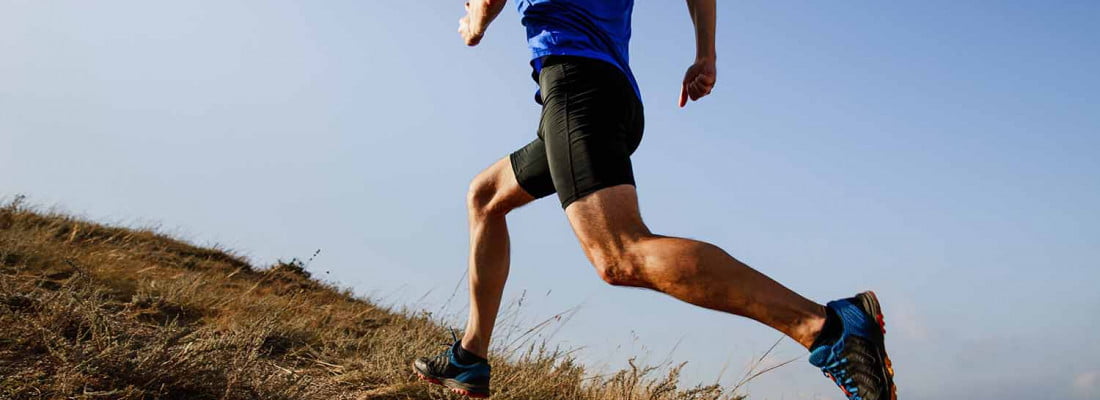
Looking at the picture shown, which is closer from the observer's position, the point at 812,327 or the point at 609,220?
the point at 812,327

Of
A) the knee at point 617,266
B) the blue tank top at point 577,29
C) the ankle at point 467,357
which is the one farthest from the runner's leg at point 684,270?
the ankle at point 467,357

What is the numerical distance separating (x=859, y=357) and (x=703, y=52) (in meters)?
1.18

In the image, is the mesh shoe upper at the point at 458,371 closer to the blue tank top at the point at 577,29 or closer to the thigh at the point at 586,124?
the thigh at the point at 586,124

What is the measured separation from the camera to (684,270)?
1872 millimetres

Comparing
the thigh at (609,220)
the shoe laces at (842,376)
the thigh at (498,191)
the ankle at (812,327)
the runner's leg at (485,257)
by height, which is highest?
the thigh at (498,191)

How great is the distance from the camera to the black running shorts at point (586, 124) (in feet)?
6.79

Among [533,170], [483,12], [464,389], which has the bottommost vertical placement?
[464,389]

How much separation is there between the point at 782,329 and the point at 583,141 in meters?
0.70

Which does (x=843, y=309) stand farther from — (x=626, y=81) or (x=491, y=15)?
(x=491, y=15)

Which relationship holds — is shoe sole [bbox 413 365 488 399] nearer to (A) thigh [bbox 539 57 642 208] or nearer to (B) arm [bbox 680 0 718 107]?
(A) thigh [bbox 539 57 642 208]

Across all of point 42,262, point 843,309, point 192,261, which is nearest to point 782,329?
point 843,309

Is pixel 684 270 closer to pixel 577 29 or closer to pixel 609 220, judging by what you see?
pixel 609 220

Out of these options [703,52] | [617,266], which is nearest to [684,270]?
[617,266]

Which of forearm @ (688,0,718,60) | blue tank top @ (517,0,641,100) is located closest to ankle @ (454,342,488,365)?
blue tank top @ (517,0,641,100)
